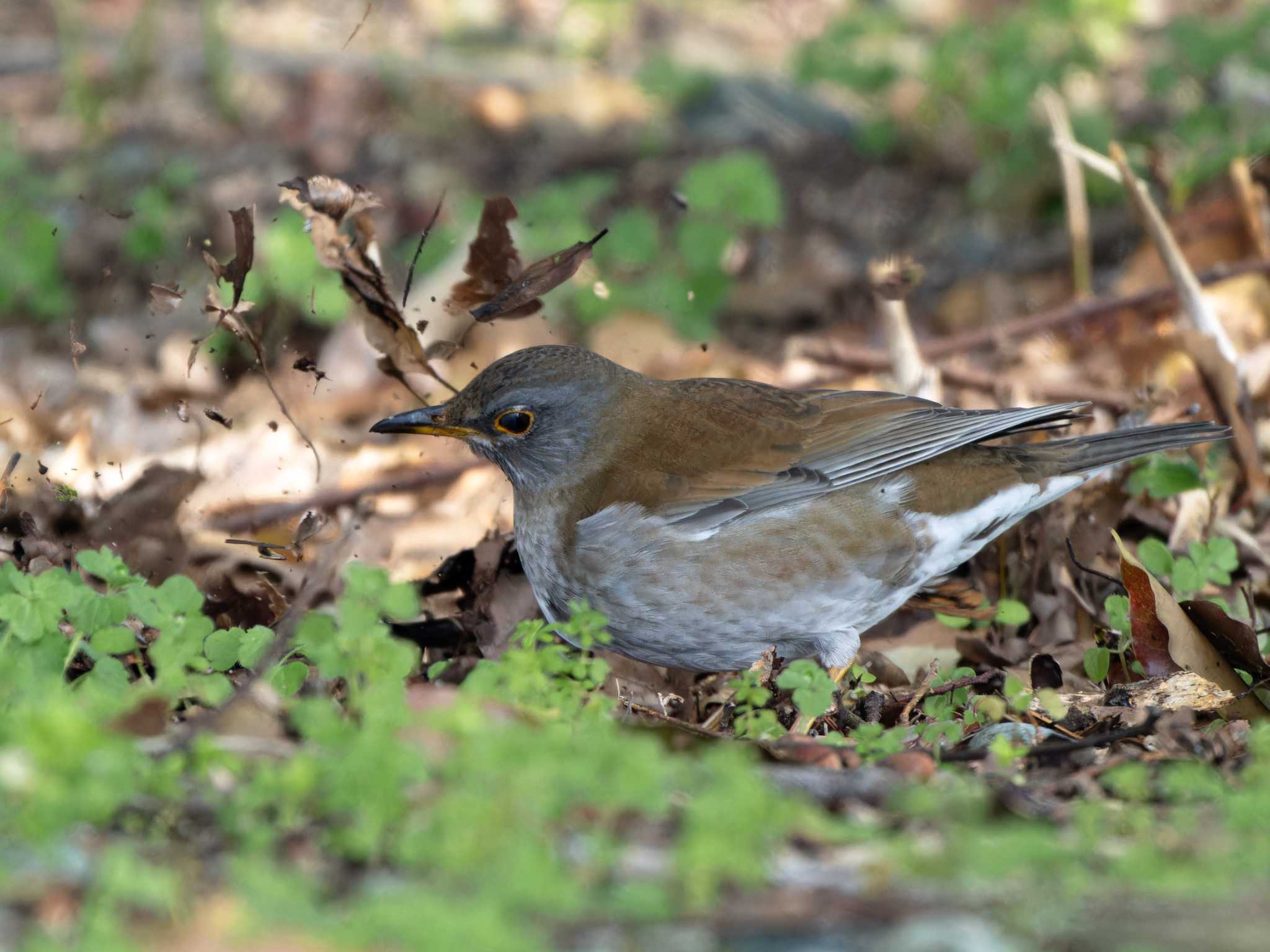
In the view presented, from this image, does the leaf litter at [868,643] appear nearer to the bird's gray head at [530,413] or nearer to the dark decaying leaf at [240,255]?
the dark decaying leaf at [240,255]

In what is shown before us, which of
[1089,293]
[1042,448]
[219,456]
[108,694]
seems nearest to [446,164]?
[219,456]

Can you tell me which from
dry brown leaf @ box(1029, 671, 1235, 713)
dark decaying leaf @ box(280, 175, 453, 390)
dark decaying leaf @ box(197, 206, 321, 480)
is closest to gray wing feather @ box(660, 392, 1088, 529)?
dry brown leaf @ box(1029, 671, 1235, 713)

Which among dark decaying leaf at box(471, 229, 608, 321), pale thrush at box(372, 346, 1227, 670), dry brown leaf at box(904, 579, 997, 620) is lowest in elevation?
dry brown leaf at box(904, 579, 997, 620)

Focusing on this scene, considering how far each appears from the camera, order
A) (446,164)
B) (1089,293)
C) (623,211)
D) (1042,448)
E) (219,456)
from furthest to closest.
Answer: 1. (446,164)
2. (623,211)
3. (1089,293)
4. (219,456)
5. (1042,448)

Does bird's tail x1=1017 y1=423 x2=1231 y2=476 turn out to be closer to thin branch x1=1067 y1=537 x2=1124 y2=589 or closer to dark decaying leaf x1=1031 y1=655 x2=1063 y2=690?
thin branch x1=1067 y1=537 x2=1124 y2=589

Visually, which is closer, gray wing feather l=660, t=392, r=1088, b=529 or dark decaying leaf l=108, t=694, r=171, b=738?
dark decaying leaf l=108, t=694, r=171, b=738

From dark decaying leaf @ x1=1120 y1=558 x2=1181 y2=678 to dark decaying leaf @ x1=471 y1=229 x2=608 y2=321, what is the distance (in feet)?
6.95

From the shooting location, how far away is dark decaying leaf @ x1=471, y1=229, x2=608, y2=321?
15.8 feet

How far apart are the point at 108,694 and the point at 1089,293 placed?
6.07 m

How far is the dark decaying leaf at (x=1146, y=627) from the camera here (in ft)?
14.0

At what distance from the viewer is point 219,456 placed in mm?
6508

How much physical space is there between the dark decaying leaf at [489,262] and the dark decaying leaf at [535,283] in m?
0.08

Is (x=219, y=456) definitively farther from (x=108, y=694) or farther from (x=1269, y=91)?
(x=1269, y=91)

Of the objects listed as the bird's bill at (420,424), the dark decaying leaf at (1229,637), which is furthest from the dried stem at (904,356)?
the bird's bill at (420,424)
